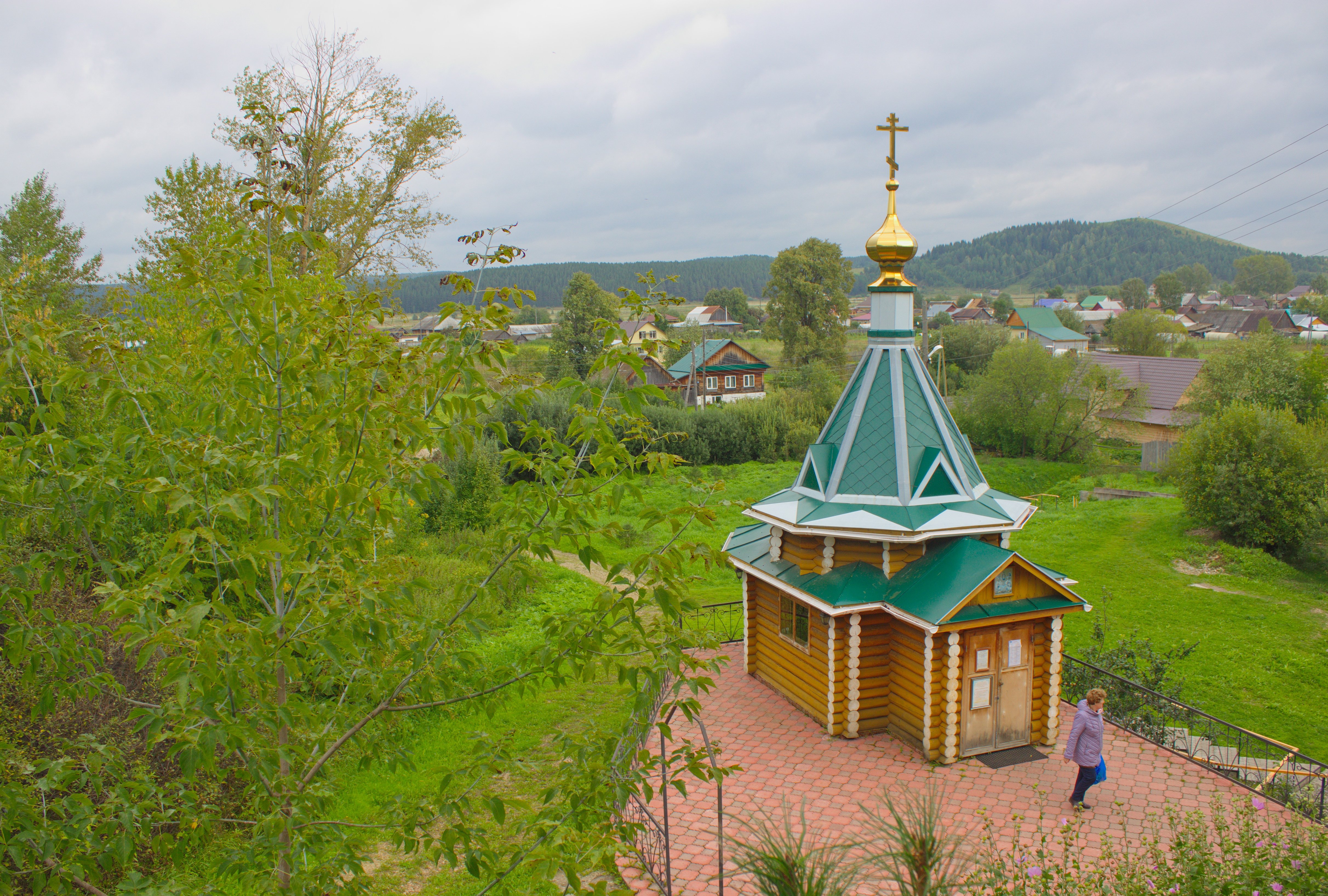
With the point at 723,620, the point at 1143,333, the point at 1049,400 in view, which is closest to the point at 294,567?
the point at 723,620

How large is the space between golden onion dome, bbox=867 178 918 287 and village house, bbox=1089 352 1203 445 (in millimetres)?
28838

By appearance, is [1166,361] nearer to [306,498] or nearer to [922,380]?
[922,380]

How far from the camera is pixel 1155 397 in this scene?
125 feet

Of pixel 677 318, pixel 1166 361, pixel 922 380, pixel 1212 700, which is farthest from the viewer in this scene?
pixel 1166 361

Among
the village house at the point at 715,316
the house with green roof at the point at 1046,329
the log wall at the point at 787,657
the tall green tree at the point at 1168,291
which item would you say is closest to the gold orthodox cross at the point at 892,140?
the log wall at the point at 787,657

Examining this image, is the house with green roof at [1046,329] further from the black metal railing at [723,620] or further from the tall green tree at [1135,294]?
the black metal railing at [723,620]

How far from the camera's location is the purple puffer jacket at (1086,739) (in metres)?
8.05

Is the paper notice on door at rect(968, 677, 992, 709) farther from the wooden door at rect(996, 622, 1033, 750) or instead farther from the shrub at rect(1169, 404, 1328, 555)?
the shrub at rect(1169, 404, 1328, 555)

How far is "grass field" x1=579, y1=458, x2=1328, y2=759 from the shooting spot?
13508 millimetres

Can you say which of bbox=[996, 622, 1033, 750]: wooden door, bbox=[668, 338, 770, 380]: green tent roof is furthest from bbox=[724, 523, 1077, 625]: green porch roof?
bbox=[668, 338, 770, 380]: green tent roof

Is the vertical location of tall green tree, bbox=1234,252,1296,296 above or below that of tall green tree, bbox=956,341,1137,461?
above

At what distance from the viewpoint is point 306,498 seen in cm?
401

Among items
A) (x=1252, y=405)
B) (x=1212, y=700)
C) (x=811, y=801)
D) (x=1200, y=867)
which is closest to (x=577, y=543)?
(x=1200, y=867)

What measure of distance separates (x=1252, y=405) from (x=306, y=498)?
86.7ft
